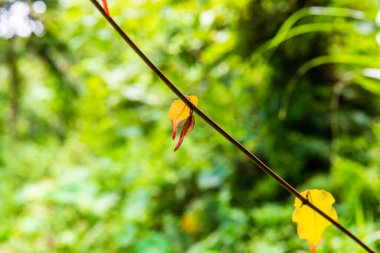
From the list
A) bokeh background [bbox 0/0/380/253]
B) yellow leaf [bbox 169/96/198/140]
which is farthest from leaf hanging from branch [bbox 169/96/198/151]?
bokeh background [bbox 0/0/380/253]

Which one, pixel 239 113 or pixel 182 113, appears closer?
pixel 182 113

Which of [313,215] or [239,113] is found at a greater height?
[239,113]

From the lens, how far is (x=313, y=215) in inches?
8.5

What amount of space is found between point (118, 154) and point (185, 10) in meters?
0.52

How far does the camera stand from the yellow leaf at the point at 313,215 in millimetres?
213

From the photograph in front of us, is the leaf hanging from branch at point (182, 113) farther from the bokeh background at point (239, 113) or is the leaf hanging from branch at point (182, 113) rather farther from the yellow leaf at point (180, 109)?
A: the bokeh background at point (239, 113)

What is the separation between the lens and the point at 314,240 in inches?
8.6

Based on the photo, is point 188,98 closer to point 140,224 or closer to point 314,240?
point 314,240

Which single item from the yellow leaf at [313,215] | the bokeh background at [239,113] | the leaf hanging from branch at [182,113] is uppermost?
the bokeh background at [239,113]

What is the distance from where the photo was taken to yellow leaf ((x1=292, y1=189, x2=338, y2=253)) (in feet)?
0.70

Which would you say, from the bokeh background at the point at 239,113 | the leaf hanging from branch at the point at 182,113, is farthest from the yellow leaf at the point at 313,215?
the bokeh background at the point at 239,113

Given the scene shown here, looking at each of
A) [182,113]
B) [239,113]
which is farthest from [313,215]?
[239,113]

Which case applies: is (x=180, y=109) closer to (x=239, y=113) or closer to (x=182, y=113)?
(x=182, y=113)

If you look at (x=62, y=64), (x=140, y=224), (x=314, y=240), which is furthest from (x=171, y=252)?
(x=62, y=64)
